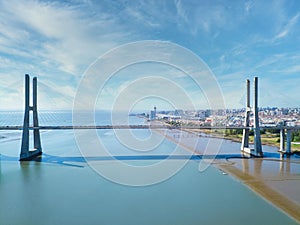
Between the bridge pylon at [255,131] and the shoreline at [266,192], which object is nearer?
the shoreline at [266,192]

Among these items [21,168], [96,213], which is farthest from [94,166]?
[96,213]

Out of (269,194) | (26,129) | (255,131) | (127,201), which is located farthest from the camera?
(255,131)

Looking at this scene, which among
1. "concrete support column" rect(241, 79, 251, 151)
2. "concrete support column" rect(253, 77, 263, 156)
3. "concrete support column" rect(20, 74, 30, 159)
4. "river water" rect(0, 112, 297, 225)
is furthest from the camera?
"concrete support column" rect(241, 79, 251, 151)

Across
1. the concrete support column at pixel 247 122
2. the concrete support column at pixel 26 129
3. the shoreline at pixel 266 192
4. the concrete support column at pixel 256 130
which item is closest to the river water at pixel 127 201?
the shoreline at pixel 266 192

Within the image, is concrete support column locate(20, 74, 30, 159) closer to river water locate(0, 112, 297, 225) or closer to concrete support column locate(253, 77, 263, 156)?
river water locate(0, 112, 297, 225)

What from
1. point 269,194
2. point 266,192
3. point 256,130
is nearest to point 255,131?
point 256,130

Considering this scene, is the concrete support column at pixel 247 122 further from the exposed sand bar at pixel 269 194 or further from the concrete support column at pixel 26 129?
the concrete support column at pixel 26 129

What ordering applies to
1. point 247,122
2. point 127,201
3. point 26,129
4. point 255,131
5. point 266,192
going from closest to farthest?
1. point 127,201
2. point 266,192
3. point 26,129
4. point 255,131
5. point 247,122

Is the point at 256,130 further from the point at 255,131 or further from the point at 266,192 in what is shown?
the point at 266,192

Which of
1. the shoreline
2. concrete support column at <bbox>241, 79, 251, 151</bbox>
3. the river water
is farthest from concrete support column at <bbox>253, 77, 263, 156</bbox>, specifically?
the river water

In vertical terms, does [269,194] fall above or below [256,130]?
below

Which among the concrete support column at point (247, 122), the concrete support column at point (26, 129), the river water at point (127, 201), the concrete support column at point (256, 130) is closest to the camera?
the river water at point (127, 201)

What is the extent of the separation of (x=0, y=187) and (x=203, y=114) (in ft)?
71.7

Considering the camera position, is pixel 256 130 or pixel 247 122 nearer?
pixel 256 130
